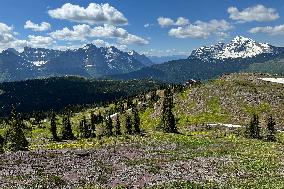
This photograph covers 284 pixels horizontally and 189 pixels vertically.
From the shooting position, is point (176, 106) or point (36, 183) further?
point (176, 106)

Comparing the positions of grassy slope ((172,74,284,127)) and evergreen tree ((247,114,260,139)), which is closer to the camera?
evergreen tree ((247,114,260,139))

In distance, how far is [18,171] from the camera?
129 feet

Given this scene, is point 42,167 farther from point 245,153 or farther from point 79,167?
point 245,153

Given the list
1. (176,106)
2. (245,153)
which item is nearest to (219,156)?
(245,153)

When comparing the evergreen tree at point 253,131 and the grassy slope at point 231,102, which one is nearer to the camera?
the evergreen tree at point 253,131

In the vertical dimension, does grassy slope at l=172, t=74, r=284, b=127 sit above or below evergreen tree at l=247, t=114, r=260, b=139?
above

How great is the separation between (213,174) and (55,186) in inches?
702

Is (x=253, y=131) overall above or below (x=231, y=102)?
below

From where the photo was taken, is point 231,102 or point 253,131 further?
point 231,102

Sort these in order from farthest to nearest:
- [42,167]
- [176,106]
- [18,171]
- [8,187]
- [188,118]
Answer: [176,106] < [188,118] < [42,167] < [18,171] < [8,187]

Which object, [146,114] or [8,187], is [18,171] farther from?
[146,114]

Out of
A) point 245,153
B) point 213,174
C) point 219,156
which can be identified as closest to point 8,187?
point 213,174

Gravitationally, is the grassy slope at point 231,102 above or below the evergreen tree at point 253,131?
above

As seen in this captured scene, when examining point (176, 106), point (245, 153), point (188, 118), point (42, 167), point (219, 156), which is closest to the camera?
point (42, 167)
